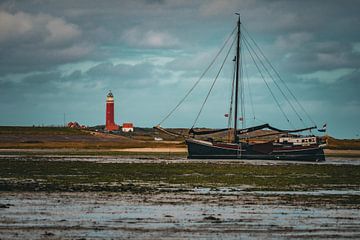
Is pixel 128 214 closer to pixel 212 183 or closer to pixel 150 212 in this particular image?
pixel 150 212

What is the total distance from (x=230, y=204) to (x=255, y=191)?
7.91 metres

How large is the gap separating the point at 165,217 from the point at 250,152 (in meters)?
68.0

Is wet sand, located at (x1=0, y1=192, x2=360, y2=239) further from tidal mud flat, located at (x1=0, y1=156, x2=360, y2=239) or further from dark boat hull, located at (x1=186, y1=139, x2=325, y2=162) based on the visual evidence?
dark boat hull, located at (x1=186, y1=139, x2=325, y2=162)

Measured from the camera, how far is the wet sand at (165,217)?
2373 centimetres

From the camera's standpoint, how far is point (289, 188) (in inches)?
1709

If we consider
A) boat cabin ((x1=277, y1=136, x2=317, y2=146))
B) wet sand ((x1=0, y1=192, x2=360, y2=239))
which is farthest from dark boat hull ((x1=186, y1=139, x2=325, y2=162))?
wet sand ((x1=0, y1=192, x2=360, y2=239))

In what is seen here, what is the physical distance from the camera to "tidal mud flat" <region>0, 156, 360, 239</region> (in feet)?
79.3

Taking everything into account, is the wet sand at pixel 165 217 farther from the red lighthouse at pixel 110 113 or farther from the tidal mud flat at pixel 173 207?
the red lighthouse at pixel 110 113

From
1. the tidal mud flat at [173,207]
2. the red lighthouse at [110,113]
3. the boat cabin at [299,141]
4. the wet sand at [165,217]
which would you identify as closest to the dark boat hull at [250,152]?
the boat cabin at [299,141]

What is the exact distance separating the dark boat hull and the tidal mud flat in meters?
42.7

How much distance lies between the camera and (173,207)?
3156cm

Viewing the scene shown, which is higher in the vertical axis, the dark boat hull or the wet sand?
the dark boat hull

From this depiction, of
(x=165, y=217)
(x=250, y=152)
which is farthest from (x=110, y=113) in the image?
(x=165, y=217)

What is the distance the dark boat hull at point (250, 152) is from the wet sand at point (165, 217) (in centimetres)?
5827
